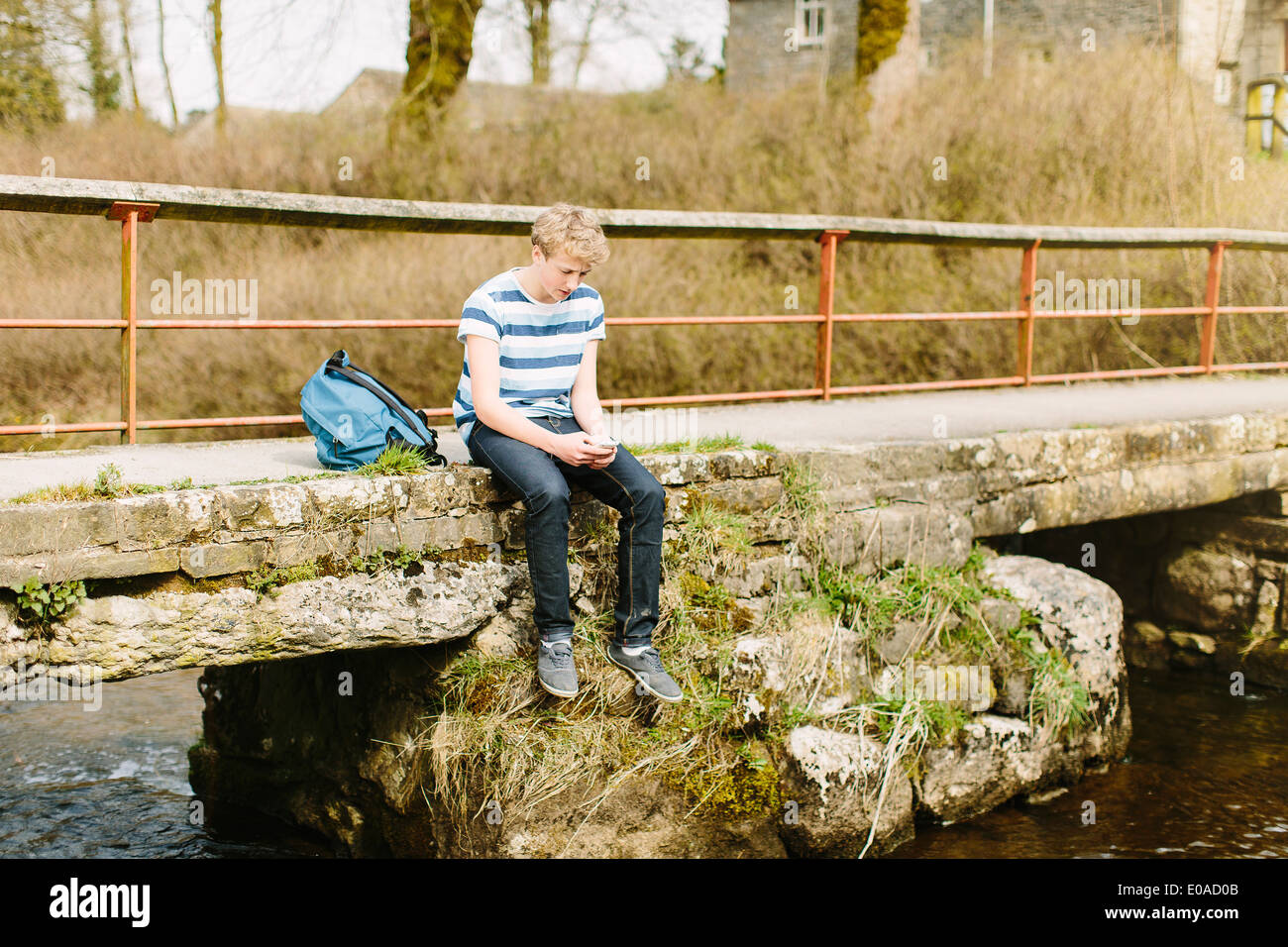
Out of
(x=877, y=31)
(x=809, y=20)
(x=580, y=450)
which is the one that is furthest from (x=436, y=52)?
(x=809, y=20)

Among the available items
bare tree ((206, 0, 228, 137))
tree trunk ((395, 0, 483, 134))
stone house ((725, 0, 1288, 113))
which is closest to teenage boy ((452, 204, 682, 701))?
tree trunk ((395, 0, 483, 134))

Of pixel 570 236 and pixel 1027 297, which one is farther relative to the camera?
pixel 1027 297

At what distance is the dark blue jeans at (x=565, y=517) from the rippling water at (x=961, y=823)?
4.63ft

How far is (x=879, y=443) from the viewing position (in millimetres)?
5086

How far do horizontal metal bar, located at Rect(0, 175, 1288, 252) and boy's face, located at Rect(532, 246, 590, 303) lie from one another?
103 centimetres

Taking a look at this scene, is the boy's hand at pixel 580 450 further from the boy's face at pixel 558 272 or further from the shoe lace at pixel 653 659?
the shoe lace at pixel 653 659

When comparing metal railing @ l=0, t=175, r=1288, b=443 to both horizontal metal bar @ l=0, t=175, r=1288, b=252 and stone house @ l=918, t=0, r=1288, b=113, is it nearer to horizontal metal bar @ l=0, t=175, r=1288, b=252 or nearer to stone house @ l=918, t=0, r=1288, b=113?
horizontal metal bar @ l=0, t=175, r=1288, b=252

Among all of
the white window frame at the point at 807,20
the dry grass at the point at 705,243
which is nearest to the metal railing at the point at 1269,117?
the dry grass at the point at 705,243

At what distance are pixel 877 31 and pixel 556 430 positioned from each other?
38.8 feet

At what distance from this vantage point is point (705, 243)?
1281 centimetres

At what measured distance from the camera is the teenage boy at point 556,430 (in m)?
3.70

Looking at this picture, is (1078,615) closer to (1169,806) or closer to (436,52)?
(1169,806)

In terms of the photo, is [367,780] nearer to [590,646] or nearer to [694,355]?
[590,646]

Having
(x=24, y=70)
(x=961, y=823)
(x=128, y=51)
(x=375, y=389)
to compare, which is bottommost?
(x=961, y=823)
